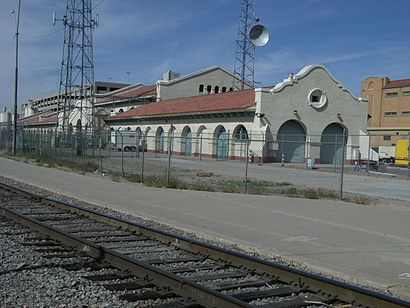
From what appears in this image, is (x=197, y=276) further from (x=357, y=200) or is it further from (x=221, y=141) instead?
(x=221, y=141)

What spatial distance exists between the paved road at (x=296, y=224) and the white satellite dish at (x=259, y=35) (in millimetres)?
36573

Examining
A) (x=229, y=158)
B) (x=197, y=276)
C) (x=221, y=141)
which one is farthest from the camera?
(x=221, y=141)

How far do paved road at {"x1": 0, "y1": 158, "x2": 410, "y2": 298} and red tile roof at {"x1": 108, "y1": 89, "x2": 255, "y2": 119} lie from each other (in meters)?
30.1

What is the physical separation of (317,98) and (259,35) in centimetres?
887

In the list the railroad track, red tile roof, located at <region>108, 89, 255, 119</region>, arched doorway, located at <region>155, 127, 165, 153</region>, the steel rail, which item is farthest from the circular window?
the steel rail

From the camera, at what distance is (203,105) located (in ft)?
177

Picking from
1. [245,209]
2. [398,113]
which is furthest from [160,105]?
[245,209]

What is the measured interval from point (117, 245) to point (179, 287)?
3.22 meters

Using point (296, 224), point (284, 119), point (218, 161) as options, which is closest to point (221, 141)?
point (284, 119)

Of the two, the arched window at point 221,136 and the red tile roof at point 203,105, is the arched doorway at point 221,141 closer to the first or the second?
the arched window at point 221,136

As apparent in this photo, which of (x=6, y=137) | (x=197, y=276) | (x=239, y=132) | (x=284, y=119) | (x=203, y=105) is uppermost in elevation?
(x=203, y=105)

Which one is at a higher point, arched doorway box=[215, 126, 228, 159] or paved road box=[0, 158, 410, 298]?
arched doorway box=[215, 126, 228, 159]

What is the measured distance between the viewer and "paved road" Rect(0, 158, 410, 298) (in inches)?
327

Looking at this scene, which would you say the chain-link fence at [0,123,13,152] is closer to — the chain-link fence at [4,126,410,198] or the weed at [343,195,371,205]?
the chain-link fence at [4,126,410,198]
